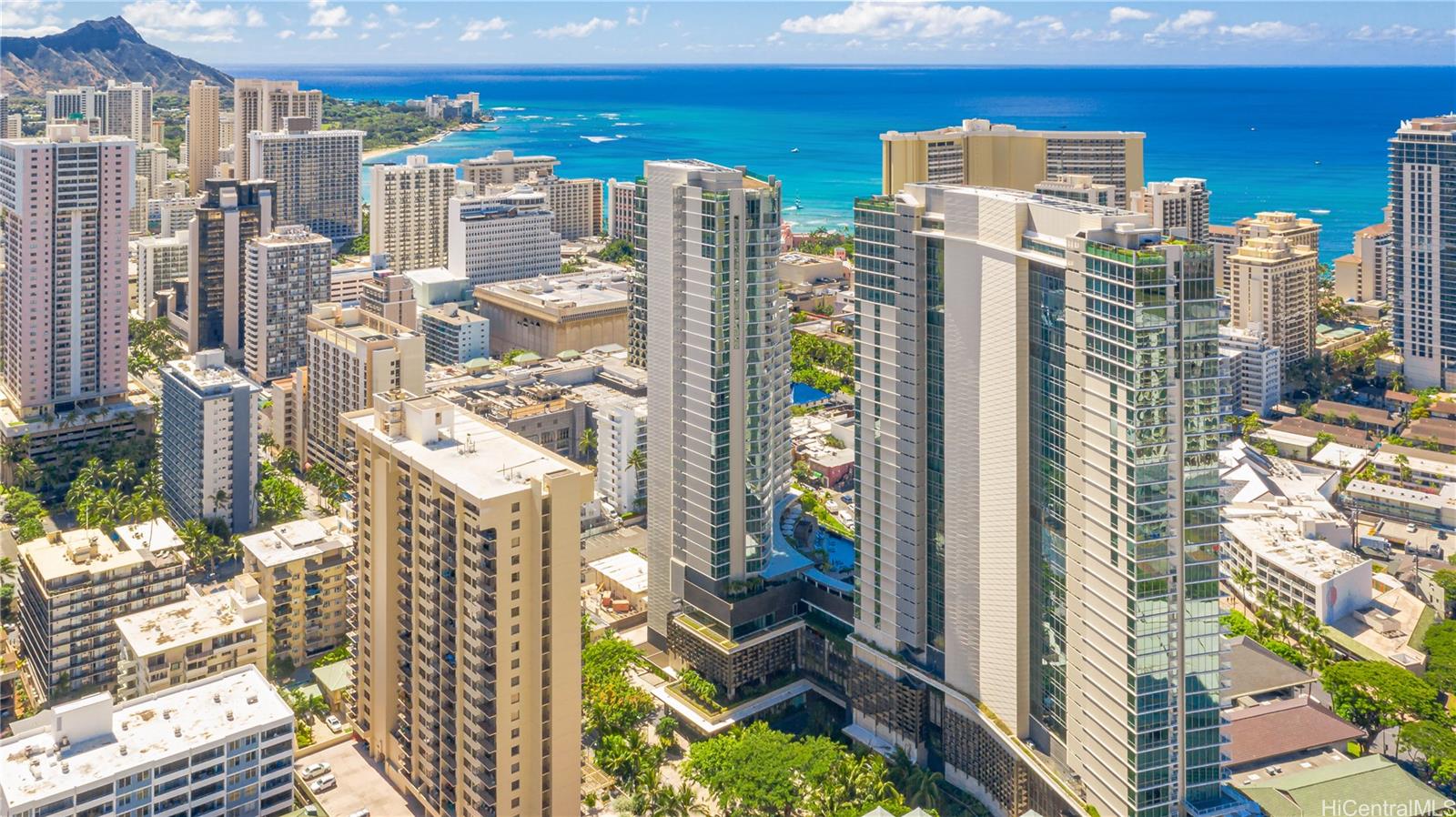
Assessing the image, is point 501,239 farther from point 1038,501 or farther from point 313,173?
point 1038,501

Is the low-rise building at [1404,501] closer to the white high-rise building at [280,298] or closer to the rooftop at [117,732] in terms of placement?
the rooftop at [117,732]

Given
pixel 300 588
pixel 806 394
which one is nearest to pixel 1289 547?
pixel 806 394

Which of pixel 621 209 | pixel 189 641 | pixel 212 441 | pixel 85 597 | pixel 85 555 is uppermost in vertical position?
pixel 621 209

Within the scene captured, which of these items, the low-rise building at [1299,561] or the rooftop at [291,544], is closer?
the rooftop at [291,544]

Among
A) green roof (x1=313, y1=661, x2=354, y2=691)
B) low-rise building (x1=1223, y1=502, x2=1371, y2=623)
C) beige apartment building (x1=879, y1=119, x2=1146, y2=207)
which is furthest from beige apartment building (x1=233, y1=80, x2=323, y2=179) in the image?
low-rise building (x1=1223, y1=502, x2=1371, y2=623)

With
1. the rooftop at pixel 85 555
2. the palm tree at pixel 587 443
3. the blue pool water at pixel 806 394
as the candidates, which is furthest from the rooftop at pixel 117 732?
the blue pool water at pixel 806 394

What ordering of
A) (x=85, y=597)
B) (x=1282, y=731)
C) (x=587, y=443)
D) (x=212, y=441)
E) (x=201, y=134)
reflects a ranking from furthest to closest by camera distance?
(x=201, y=134) < (x=587, y=443) < (x=212, y=441) < (x=85, y=597) < (x=1282, y=731)
